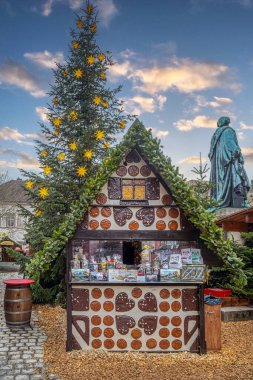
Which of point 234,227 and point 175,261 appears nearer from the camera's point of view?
point 175,261

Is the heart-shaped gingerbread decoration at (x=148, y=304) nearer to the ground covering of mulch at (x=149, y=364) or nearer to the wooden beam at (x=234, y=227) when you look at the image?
the ground covering of mulch at (x=149, y=364)

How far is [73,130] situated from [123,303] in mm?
6372

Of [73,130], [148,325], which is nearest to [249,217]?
[148,325]

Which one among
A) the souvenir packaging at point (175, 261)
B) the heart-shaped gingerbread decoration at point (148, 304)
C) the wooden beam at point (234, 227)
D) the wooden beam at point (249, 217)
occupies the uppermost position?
the wooden beam at point (249, 217)

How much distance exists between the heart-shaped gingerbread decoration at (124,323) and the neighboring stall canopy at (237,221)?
12.7 ft

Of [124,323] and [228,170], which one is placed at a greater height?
[228,170]

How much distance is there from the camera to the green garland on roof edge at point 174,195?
251 inches

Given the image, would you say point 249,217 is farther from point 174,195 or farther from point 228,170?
point 228,170

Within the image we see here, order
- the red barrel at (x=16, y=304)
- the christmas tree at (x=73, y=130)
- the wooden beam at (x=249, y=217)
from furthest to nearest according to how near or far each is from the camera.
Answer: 1. the christmas tree at (x=73, y=130)
2. the wooden beam at (x=249, y=217)
3. the red barrel at (x=16, y=304)

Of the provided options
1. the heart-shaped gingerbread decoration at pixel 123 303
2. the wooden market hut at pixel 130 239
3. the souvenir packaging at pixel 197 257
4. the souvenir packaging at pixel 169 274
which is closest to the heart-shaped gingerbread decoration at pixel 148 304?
the wooden market hut at pixel 130 239

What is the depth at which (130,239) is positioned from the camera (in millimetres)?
6840

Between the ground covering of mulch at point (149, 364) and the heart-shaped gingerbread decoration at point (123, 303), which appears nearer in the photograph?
the ground covering of mulch at point (149, 364)

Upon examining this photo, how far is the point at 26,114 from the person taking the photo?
12430 mm

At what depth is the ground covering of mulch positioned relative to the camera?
565 cm
